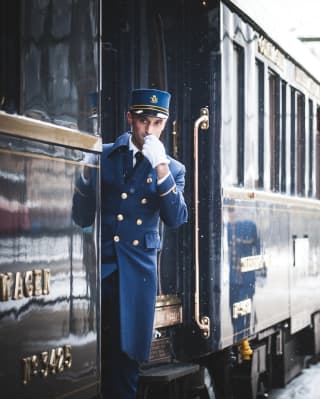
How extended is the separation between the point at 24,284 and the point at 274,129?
473 centimetres

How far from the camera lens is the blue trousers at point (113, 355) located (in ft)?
16.6

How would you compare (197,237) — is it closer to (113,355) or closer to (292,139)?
(113,355)

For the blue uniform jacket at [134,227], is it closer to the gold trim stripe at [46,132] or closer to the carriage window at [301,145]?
the gold trim stripe at [46,132]

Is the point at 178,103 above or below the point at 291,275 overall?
above

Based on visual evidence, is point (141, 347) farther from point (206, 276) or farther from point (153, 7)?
point (153, 7)

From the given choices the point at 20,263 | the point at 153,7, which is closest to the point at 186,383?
the point at 153,7

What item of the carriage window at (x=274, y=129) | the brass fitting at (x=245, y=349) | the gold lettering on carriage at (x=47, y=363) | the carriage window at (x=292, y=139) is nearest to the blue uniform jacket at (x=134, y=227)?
the gold lettering on carriage at (x=47, y=363)

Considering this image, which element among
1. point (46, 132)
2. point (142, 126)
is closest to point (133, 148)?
point (142, 126)

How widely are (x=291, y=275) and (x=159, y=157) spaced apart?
3671 mm

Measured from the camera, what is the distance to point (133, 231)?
5.15 metres

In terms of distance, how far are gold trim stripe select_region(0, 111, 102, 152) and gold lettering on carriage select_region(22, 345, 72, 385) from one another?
0.83 meters

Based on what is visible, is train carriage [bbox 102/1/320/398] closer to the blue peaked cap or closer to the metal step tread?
the metal step tread

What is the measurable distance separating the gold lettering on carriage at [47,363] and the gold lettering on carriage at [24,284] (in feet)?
0.81

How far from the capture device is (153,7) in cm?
613
